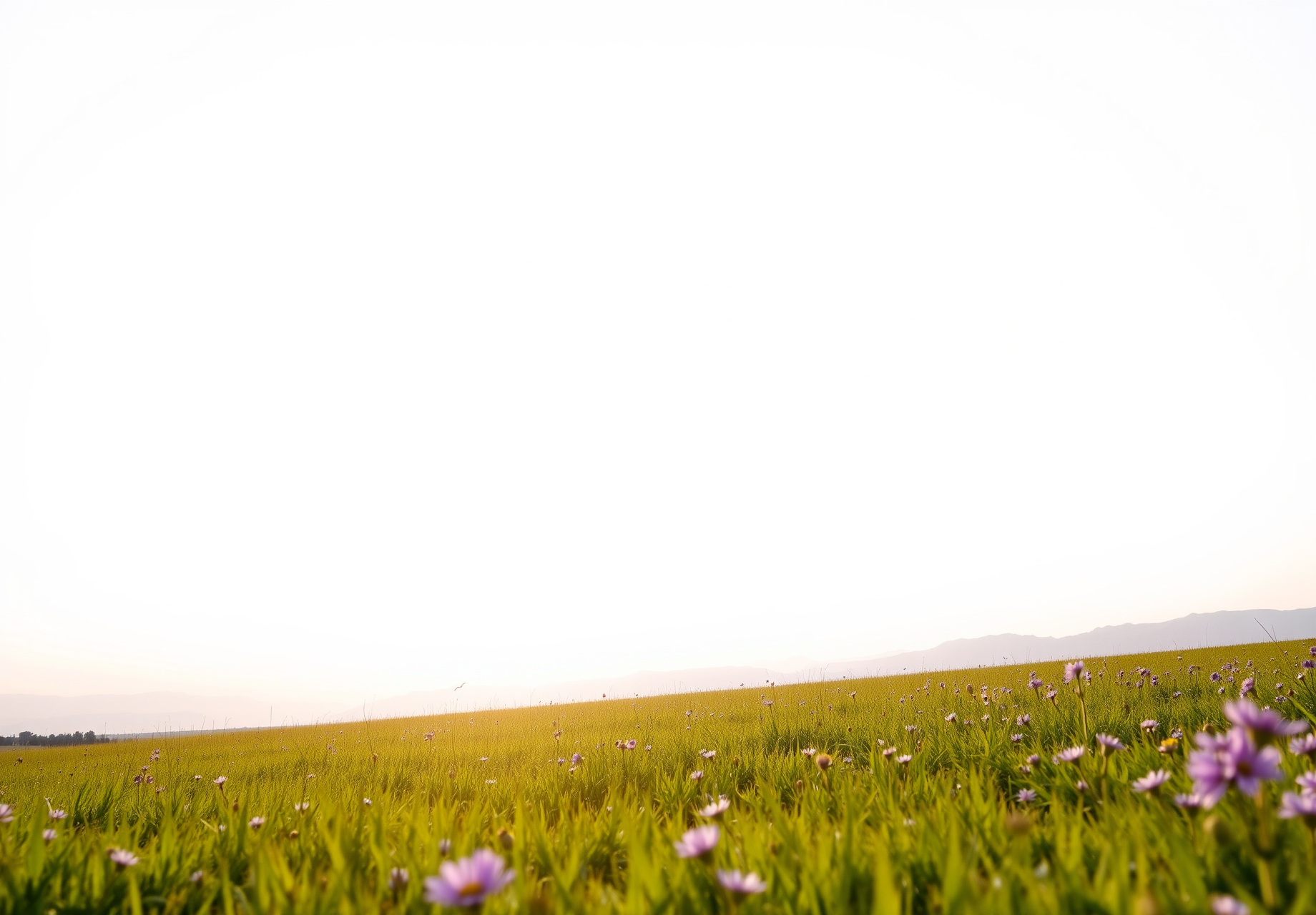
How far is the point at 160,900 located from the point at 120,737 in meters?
31.4

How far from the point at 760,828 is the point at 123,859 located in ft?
9.20

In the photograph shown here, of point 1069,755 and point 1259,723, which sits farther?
point 1069,755

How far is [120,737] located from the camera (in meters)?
25.8

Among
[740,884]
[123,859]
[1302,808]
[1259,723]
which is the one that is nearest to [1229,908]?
[1259,723]

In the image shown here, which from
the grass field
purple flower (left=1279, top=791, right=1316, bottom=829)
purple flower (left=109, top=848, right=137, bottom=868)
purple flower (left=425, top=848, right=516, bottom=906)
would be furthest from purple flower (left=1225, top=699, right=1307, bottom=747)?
purple flower (left=109, top=848, right=137, bottom=868)

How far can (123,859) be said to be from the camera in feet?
9.17

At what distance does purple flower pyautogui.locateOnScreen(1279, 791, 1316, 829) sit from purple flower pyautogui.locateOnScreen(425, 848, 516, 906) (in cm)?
236

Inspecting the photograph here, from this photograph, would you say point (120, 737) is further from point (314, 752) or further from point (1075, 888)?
point (1075, 888)

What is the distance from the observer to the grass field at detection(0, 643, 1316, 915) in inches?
82.7

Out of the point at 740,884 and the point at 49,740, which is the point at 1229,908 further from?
the point at 49,740

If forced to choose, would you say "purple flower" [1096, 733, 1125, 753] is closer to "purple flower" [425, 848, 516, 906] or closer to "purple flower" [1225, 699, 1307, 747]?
"purple flower" [1225, 699, 1307, 747]

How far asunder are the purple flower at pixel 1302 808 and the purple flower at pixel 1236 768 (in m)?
0.38

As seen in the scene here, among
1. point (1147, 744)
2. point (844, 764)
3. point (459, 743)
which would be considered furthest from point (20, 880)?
point (459, 743)

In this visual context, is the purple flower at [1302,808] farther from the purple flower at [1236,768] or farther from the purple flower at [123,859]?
the purple flower at [123,859]
